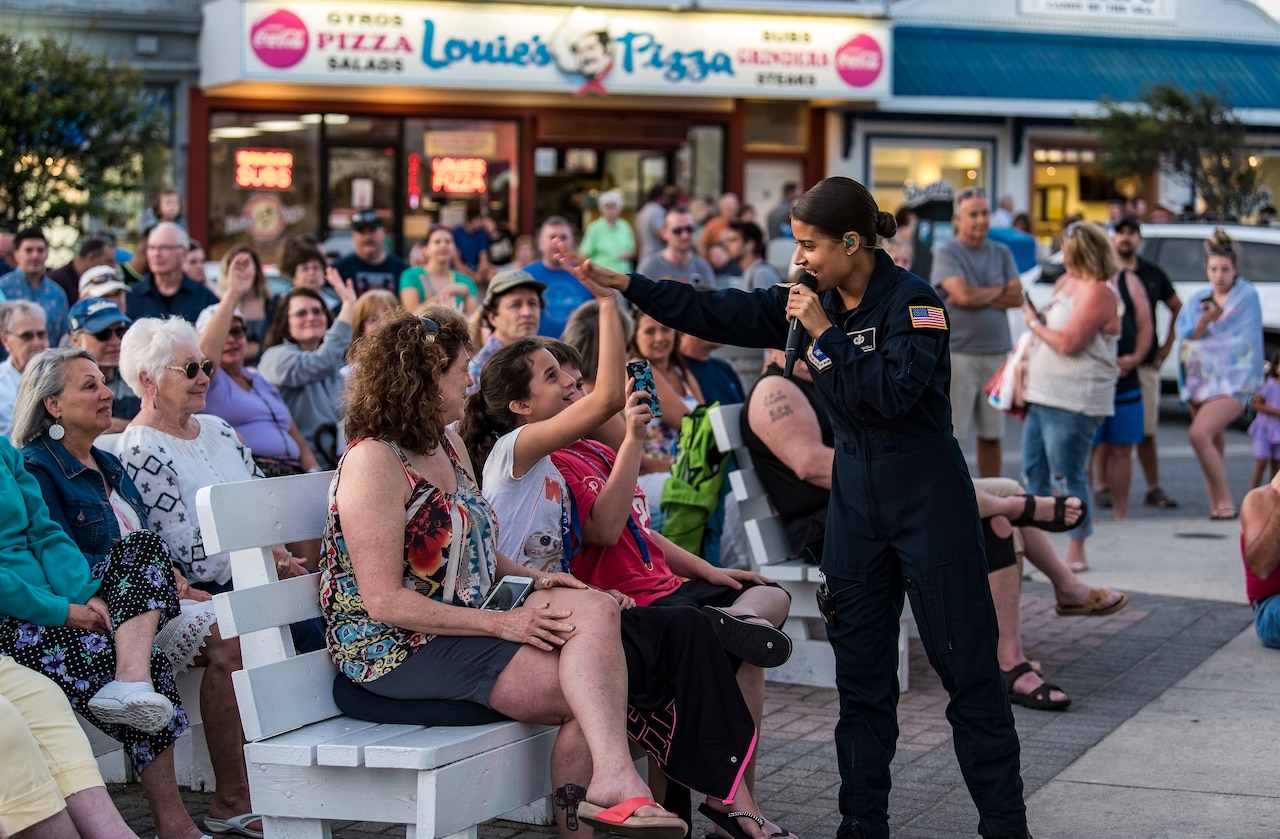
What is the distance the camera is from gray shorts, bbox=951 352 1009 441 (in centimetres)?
999

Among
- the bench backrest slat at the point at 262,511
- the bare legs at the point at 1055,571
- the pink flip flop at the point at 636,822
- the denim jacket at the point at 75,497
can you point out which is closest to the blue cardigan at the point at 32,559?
the denim jacket at the point at 75,497

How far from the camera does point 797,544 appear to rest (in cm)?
668

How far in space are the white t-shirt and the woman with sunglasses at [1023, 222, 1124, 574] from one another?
4.50m

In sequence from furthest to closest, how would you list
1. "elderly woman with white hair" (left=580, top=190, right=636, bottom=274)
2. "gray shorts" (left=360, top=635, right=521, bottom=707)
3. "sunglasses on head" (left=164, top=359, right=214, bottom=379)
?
"elderly woman with white hair" (left=580, top=190, right=636, bottom=274)
"sunglasses on head" (left=164, top=359, right=214, bottom=379)
"gray shorts" (left=360, top=635, right=521, bottom=707)

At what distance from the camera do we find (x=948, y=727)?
19.7 feet

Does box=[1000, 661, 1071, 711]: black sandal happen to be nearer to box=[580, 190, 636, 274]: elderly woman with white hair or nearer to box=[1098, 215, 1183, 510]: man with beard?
box=[1098, 215, 1183, 510]: man with beard

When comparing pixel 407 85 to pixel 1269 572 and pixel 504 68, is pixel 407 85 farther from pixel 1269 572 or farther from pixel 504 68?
pixel 1269 572

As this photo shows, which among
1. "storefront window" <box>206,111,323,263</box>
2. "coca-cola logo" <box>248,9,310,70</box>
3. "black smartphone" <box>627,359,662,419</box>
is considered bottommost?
"black smartphone" <box>627,359,662,419</box>

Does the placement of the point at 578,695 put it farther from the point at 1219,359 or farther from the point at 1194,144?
the point at 1194,144

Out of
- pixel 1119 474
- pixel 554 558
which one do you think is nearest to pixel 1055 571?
pixel 554 558

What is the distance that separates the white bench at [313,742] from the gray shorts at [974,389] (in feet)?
19.9

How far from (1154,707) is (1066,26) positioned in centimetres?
1975

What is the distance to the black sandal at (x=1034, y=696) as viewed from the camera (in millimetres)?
6211

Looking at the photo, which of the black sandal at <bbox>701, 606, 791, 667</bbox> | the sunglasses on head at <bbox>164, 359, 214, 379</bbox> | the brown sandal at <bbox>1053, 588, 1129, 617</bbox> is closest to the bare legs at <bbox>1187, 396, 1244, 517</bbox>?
the brown sandal at <bbox>1053, 588, 1129, 617</bbox>
